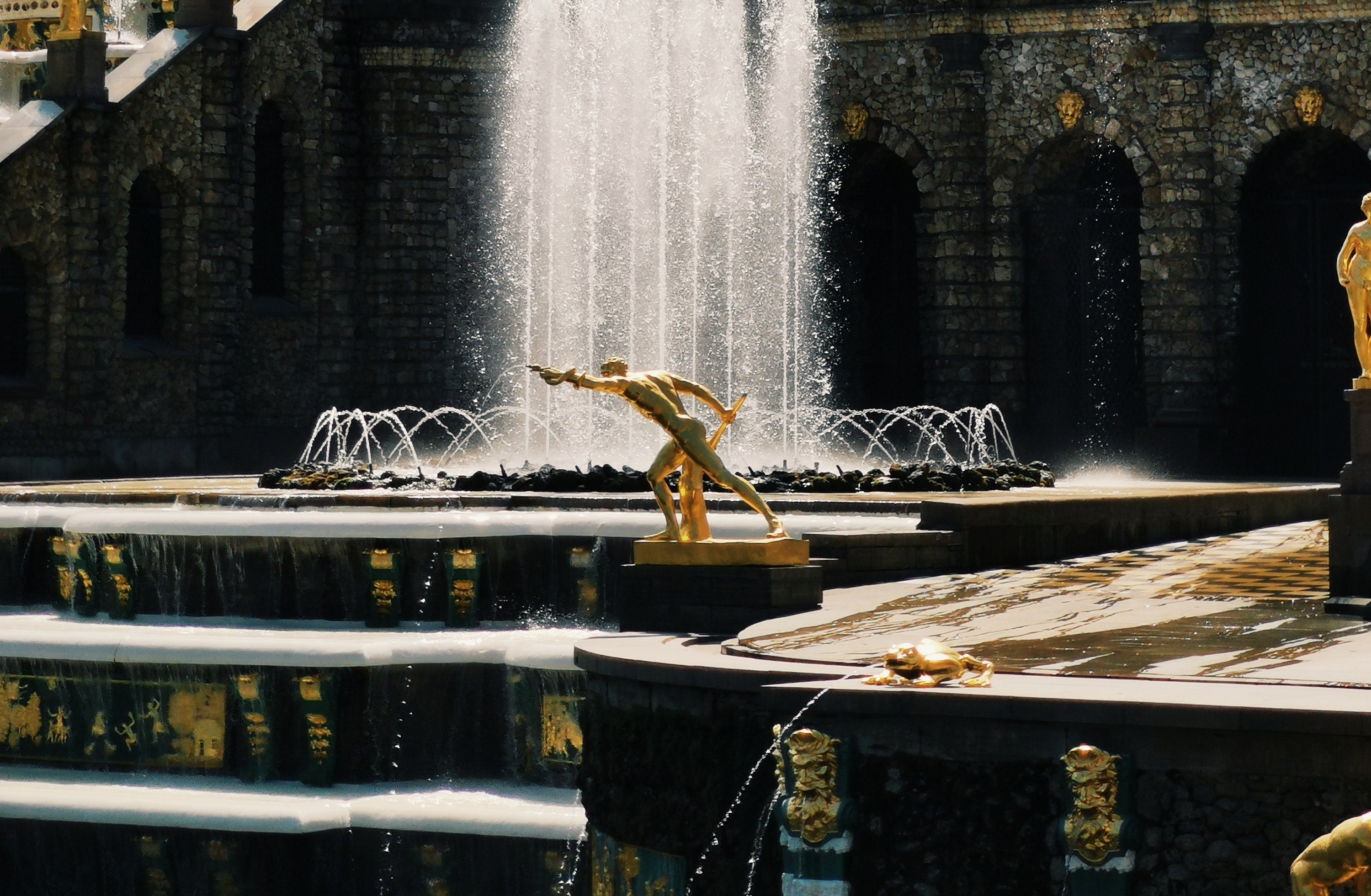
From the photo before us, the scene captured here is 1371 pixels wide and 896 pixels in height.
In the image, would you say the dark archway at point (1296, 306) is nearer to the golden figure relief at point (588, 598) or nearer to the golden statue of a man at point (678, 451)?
the golden figure relief at point (588, 598)

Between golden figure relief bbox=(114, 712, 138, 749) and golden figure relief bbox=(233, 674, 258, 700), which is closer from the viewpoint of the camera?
golden figure relief bbox=(233, 674, 258, 700)

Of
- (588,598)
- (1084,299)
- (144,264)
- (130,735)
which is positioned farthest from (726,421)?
(1084,299)

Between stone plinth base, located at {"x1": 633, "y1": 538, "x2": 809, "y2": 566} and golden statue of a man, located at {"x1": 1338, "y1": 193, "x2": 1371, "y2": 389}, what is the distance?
3637mm

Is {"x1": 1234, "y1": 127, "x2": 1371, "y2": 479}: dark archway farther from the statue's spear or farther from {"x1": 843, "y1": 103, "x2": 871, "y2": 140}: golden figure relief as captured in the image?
the statue's spear

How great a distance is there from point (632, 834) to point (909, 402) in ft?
70.9

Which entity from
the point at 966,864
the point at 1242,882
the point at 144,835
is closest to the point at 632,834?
the point at 966,864

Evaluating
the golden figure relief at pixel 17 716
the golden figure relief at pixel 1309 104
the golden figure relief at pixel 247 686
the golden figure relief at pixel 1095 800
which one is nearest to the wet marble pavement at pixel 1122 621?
the golden figure relief at pixel 1095 800

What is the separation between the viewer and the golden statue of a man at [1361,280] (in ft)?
44.9

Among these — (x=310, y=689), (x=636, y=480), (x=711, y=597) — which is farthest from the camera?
(x=636, y=480)

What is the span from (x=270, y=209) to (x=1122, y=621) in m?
20.5

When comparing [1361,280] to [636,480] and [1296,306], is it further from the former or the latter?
[1296,306]

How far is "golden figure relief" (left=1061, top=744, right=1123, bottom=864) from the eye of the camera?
9.70 m

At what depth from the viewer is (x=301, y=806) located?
15203 mm

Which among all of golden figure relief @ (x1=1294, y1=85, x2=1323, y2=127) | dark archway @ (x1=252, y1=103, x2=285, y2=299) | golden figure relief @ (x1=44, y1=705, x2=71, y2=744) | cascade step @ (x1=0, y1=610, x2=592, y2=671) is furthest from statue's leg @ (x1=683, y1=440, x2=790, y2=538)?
dark archway @ (x1=252, y1=103, x2=285, y2=299)
